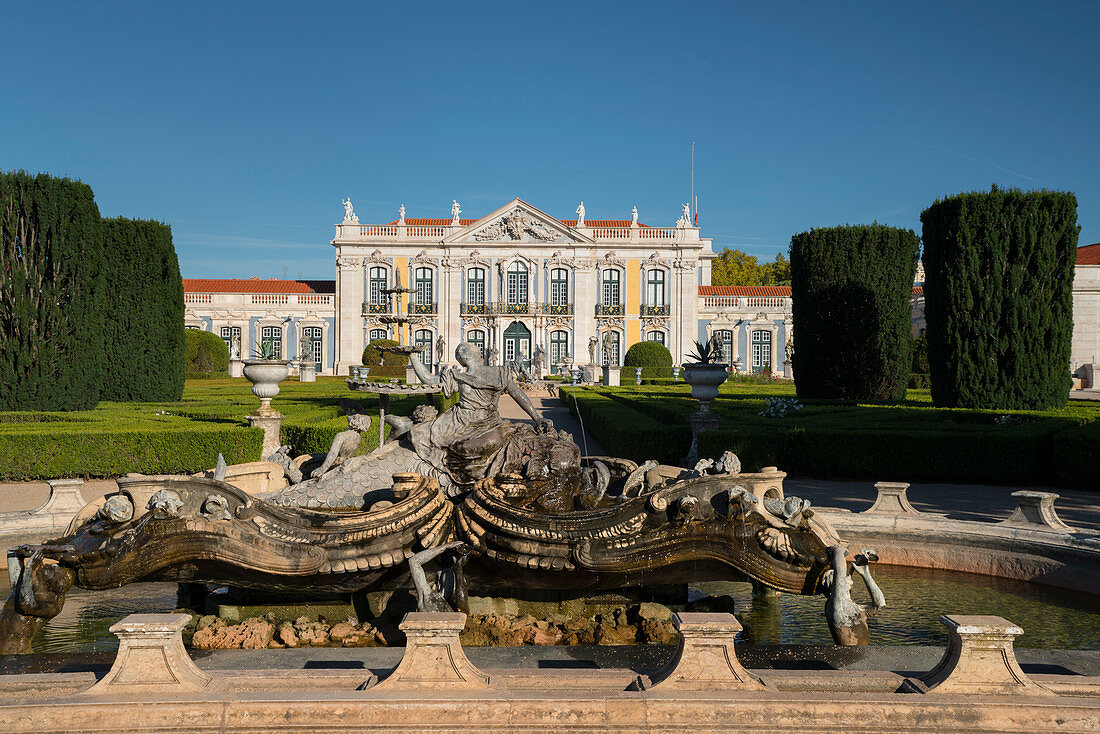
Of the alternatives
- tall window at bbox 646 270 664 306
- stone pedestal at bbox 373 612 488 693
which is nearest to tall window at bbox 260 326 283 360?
tall window at bbox 646 270 664 306

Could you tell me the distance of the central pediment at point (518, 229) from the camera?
4412cm

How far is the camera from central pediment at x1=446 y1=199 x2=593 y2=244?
44125 millimetres

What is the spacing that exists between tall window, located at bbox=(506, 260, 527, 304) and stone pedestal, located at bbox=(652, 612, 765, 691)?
42314 mm

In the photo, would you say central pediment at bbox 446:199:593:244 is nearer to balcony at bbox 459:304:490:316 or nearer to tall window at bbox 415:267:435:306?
tall window at bbox 415:267:435:306

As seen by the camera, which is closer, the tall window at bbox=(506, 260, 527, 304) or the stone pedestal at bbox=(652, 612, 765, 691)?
the stone pedestal at bbox=(652, 612, 765, 691)

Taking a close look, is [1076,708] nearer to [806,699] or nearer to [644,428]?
[806,699]

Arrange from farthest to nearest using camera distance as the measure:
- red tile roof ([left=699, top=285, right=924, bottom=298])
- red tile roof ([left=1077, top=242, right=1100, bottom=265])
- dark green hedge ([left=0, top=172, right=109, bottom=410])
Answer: red tile roof ([left=699, top=285, right=924, bottom=298]) → red tile roof ([left=1077, top=242, right=1100, bottom=265]) → dark green hedge ([left=0, top=172, right=109, bottom=410])

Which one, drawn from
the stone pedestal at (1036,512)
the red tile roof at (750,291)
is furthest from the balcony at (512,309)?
the stone pedestal at (1036,512)

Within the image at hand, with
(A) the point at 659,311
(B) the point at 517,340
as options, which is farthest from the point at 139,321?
(A) the point at 659,311

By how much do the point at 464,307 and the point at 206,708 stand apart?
42.5 m

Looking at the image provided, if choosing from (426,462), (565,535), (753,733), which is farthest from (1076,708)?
(426,462)

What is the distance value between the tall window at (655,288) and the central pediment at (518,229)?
4.54 m

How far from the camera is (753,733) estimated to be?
279 centimetres

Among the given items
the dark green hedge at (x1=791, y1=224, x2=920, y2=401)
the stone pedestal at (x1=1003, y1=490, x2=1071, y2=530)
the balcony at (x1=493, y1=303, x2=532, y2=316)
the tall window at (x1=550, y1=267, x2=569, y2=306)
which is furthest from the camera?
the tall window at (x1=550, y1=267, x2=569, y2=306)
